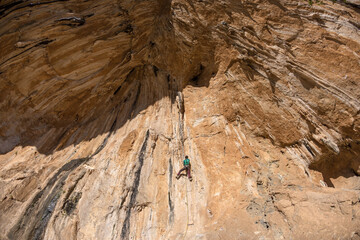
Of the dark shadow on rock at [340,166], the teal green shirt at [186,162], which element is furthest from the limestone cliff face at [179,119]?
the teal green shirt at [186,162]

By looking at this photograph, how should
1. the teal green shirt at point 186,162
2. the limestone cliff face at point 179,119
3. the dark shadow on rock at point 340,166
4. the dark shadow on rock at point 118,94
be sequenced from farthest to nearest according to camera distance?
1. the dark shadow on rock at point 118,94
2. the teal green shirt at point 186,162
3. the dark shadow on rock at point 340,166
4. the limestone cliff face at point 179,119

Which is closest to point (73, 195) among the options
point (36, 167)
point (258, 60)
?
point (36, 167)

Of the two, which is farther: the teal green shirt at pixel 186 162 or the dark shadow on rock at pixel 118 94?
the dark shadow on rock at pixel 118 94

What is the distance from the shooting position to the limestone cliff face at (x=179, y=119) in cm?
626

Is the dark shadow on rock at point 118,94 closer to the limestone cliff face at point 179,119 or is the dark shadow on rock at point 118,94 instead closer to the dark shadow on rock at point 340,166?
the limestone cliff face at point 179,119

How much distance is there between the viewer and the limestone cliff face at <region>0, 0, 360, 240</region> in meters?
6.26

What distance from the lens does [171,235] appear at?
6156 millimetres

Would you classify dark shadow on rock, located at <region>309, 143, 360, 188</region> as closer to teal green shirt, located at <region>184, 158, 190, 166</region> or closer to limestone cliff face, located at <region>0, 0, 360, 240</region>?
limestone cliff face, located at <region>0, 0, 360, 240</region>

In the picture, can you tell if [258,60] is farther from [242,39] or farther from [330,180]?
[330,180]

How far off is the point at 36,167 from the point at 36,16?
5.48 meters

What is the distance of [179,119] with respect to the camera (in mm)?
9000

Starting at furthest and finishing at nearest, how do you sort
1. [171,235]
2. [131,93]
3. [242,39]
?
[131,93] < [242,39] < [171,235]

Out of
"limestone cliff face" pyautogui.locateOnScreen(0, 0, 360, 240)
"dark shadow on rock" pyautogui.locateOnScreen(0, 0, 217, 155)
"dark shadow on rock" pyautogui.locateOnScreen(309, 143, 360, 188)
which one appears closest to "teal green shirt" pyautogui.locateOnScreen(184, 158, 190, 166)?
"limestone cliff face" pyautogui.locateOnScreen(0, 0, 360, 240)

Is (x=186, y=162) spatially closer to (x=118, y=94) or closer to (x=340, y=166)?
(x=118, y=94)
